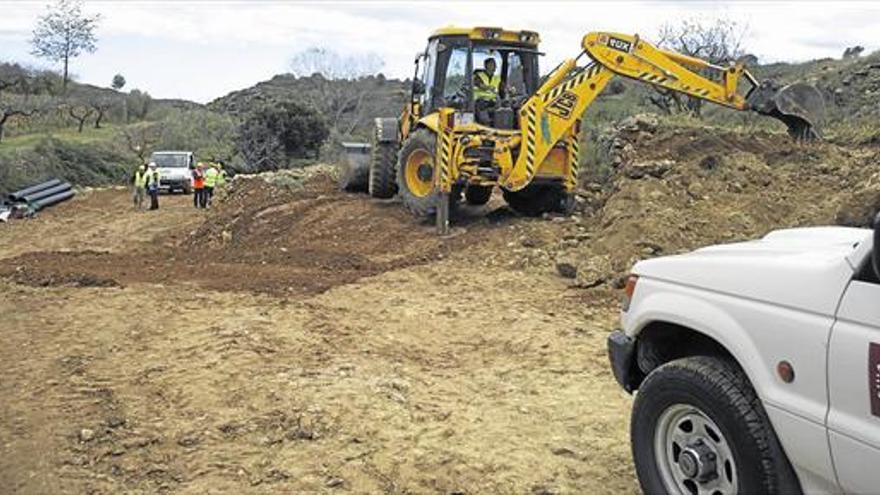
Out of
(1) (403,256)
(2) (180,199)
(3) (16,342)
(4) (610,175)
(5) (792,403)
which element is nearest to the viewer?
(5) (792,403)

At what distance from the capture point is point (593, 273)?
10.2 meters

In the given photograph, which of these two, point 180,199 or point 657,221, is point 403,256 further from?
point 180,199

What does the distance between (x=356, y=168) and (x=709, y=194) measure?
833 cm

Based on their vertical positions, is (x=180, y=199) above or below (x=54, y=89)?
below

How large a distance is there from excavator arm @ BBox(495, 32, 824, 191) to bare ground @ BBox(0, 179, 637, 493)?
124 cm

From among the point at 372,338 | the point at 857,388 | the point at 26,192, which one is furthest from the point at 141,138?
the point at 857,388

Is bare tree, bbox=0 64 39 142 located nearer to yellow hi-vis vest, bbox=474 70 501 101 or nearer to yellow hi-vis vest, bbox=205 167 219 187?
yellow hi-vis vest, bbox=205 167 219 187

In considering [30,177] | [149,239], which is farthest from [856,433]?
[30,177]

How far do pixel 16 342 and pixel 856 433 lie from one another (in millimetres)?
7323

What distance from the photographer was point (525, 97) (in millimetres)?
14406

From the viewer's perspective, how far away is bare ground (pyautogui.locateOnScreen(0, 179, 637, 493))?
509 centimetres

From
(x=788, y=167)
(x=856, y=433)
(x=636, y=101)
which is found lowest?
(x=856, y=433)

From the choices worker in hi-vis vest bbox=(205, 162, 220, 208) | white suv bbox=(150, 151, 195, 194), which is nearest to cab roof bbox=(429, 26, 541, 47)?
worker in hi-vis vest bbox=(205, 162, 220, 208)

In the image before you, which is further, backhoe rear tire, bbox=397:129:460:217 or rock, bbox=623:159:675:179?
backhoe rear tire, bbox=397:129:460:217
